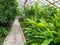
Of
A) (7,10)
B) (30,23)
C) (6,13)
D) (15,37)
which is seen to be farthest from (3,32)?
(30,23)

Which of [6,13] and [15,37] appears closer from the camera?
[15,37]

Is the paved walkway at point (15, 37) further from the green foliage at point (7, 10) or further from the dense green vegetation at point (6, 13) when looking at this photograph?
the green foliage at point (7, 10)

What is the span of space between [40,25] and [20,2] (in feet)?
14.9

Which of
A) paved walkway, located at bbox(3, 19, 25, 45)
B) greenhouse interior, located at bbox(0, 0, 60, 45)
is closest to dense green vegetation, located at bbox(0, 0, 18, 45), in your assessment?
greenhouse interior, located at bbox(0, 0, 60, 45)

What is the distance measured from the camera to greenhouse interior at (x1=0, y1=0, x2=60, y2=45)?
5.80m

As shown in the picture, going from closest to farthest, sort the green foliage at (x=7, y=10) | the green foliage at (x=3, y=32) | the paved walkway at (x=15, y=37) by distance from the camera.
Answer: the paved walkway at (x=15, y=37) → the green foliage at (x=3, y=32) → the green foliage at (x=7, y=10)

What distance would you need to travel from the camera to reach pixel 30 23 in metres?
6.70

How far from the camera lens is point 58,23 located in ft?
19.4

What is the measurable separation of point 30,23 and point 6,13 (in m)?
1.50

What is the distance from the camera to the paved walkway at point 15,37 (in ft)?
22.3

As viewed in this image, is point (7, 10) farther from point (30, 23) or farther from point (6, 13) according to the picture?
point (30, 23)

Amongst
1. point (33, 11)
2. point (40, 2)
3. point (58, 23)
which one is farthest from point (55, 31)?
point (40, 2)

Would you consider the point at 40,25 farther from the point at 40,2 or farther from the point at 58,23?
the point at 40,2

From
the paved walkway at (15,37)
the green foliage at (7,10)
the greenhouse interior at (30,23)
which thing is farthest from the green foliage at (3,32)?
the green foliage at (7,10)
